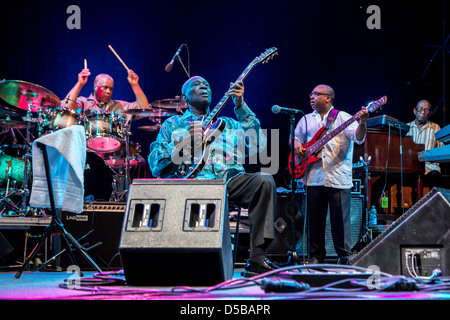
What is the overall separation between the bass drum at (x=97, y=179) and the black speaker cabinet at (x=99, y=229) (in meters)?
1.94

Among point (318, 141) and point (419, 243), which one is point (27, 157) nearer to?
point (318, 141)

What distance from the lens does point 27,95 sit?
17.8 feet

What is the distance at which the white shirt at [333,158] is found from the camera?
4629 mm

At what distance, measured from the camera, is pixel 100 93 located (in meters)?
6.05

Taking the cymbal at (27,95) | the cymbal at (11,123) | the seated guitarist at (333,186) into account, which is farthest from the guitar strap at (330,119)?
the cymbal at (11,123)

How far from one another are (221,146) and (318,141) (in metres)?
1.44

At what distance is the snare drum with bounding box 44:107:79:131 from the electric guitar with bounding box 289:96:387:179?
8.66 ft

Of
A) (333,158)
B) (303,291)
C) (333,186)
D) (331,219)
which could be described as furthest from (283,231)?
(303,291)

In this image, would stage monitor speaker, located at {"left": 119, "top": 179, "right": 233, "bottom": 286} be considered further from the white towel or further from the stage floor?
the white towel

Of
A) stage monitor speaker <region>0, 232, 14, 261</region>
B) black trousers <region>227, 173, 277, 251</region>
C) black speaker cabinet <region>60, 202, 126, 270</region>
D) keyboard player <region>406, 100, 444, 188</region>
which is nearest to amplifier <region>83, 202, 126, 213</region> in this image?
black speaker cabinet <region>60, 202, 126, 270</region>

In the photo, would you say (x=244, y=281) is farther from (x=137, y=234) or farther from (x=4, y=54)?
(x=4, y=54)
